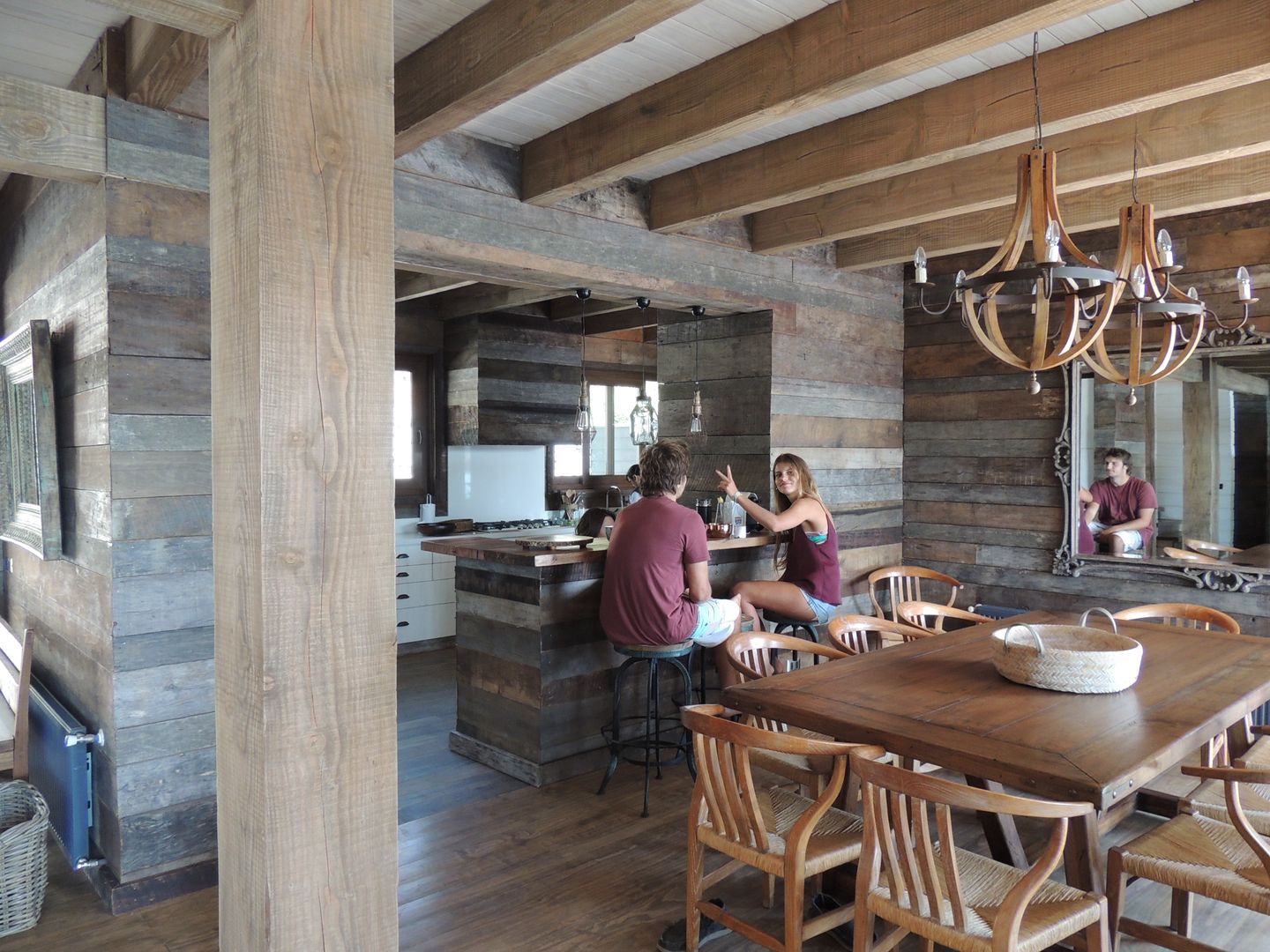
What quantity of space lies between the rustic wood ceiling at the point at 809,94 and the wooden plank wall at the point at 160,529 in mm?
515

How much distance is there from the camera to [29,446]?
3.43m

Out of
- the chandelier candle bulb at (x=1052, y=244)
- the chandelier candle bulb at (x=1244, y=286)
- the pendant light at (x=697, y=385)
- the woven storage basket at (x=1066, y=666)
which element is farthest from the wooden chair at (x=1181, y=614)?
the pendant light at (x=697, y=385)

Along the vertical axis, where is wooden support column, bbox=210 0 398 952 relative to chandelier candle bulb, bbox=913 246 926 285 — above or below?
below

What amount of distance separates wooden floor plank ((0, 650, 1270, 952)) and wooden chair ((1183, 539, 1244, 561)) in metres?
1.39

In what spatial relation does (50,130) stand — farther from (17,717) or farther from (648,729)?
(648,729)

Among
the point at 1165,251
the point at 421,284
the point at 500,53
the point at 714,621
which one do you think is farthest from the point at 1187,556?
the point at 421,284

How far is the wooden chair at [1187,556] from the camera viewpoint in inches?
181

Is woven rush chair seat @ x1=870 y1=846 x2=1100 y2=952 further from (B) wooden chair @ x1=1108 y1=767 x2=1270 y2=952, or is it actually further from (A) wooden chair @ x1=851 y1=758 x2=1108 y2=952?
(B) wooden chair @ x1=1108 y1=767 x2=1270 y2=952

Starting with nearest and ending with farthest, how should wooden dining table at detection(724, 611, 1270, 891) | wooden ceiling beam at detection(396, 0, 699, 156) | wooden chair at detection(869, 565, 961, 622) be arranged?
wooden dining table at detection(724, 611, 1270, 891) < wooden ceiling beam at detection(396, 0, 699, 156) < wooden chair at detection(869, 565, 961, 622)

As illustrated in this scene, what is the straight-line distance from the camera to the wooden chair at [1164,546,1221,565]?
4590 mm

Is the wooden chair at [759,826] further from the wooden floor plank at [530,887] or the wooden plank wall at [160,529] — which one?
the wooden plank wall at [160,529]

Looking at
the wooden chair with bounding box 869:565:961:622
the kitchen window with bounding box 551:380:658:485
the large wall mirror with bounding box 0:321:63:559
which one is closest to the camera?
the large wall mirror with bounding box 0:321:63:559

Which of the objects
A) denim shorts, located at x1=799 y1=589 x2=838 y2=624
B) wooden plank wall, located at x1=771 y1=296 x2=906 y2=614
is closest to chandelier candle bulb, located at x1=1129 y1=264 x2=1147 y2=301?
denim shorts, located at x1=799 y1=589 x2=838 y2=624

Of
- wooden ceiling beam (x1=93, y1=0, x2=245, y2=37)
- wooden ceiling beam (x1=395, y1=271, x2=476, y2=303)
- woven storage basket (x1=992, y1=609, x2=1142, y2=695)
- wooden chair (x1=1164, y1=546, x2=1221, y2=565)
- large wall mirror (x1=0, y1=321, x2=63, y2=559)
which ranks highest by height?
wooden ceiling beam (x1=395, y1=271, x2=476, y2=303)
